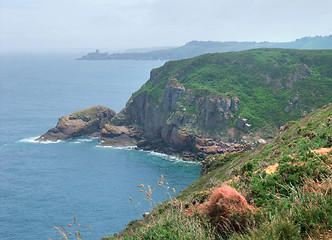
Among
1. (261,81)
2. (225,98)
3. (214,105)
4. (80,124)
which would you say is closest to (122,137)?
(80,124)

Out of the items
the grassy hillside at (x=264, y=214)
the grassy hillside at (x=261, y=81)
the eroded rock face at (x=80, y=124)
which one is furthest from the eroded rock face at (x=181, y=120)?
the grassy hillside at (x=264, y=214)

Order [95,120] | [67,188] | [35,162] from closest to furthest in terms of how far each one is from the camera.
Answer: [67,188]
[35,162]
[95,120]

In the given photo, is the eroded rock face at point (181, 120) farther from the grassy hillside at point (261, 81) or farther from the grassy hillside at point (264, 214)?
the grassy hillside at point (264, 214)

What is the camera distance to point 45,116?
113062mm

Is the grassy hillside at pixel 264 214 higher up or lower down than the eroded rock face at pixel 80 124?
higher up

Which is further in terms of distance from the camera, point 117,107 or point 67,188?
point 117,107

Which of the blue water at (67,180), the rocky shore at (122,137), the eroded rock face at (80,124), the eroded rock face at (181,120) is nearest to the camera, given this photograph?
the blue water at (67,180)

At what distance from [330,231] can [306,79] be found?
310 feet

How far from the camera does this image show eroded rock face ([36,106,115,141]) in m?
92.0

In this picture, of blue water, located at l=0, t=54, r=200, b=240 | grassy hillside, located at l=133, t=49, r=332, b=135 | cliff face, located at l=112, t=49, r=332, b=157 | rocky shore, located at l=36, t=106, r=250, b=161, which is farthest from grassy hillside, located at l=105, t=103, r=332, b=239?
grassy hillside, located at l=133, t=49, r=332, b=135

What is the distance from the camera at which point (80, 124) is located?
316 feet

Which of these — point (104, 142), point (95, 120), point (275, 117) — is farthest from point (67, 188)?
point (275, 117)

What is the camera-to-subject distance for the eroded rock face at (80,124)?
92.0 metres

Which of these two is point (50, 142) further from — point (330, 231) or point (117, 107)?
point (330, 231)
